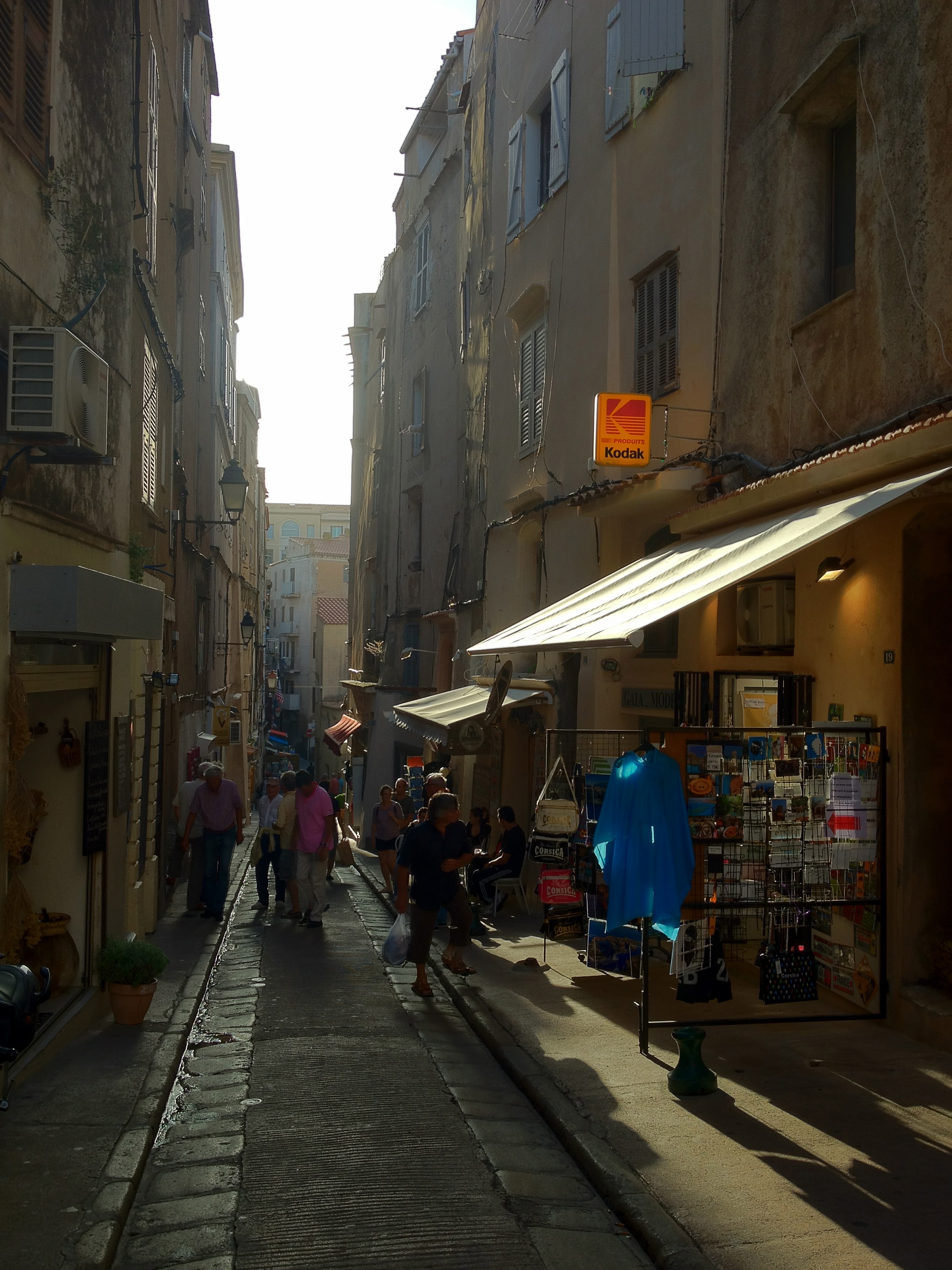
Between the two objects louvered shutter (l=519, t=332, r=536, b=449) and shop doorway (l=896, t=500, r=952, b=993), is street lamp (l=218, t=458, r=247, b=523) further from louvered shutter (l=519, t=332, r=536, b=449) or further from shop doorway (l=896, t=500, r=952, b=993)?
shop doorway (l=896, t=500, r=952, b=993)

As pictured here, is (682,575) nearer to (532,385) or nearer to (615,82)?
(615,82)

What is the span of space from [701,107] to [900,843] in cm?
792

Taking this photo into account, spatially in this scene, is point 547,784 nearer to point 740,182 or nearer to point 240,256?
point 740,182

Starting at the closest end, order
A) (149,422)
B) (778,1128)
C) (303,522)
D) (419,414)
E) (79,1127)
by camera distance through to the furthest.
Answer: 1. (778,1128)
2. (79,1127)
3. (149,422)
4. (419,414)
5. (303,522)

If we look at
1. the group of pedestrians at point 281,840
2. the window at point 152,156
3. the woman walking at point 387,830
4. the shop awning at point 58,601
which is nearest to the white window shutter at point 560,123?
the window at point 152,156

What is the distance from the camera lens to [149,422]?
1355 cm

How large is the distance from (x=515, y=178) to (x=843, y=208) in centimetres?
986

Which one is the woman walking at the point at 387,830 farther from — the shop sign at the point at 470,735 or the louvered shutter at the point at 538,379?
the louvered shutter at the point at 538,379

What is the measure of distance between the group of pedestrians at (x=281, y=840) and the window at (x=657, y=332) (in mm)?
5929

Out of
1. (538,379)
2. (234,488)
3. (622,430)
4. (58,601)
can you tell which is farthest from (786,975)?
(234,488)

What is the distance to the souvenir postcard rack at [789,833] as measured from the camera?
754cm

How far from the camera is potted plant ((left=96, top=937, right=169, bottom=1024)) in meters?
8.50

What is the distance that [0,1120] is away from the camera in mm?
6258

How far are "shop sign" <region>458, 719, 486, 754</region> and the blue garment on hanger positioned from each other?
783 cm
